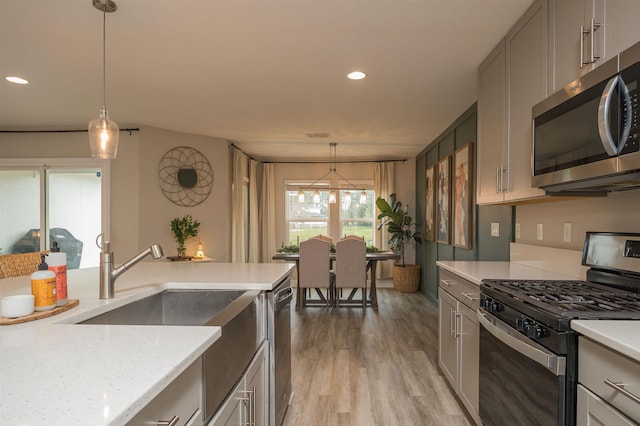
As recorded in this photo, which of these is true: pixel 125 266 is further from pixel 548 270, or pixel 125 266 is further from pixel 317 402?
pixel 548 270

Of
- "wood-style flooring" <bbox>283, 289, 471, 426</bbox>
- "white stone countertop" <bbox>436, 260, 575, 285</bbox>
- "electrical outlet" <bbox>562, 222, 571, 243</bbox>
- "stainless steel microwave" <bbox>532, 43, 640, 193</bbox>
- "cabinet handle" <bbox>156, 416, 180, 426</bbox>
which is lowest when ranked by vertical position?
"wood-style flooring" <bbox>283, 289, 471, 426</bbox>

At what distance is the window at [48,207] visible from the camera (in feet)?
16.4

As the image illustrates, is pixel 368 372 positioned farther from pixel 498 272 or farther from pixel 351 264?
pixel 351 264

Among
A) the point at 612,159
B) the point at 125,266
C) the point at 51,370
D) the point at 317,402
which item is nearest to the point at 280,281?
the point at 125,266

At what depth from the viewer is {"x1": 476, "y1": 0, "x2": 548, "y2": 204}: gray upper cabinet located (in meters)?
2.00

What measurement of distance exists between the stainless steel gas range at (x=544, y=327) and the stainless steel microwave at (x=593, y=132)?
369mm

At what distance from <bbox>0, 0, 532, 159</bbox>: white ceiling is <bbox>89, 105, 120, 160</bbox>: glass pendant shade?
62 cm

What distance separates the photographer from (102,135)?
213cm

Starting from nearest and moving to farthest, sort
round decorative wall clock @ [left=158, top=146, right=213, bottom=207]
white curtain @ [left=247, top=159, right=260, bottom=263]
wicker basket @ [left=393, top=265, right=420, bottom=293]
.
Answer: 1. round decorative wall clock @ [left=158, top=146, right=213, bottom=207]
2. wicker basket @ [left=393, top=265, right=420, bottom=293]
3. white curtain @ [left=247, top=159, right=260, bottom=263]

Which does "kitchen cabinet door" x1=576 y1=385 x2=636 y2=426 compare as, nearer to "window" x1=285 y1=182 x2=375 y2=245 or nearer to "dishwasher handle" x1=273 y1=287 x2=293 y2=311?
"dishwasher handle" x1=273 y1=287 x2=293 y2=311

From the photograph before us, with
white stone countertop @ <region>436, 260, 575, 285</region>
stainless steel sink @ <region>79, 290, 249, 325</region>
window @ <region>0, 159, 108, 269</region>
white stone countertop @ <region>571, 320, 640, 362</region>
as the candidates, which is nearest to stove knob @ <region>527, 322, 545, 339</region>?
white stone countertop @ <region>571, 320, 640, 362</region>

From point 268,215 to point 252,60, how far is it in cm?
465

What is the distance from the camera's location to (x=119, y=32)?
92.9 inches

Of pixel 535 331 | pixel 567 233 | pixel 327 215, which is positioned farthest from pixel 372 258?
pixel 535 331
